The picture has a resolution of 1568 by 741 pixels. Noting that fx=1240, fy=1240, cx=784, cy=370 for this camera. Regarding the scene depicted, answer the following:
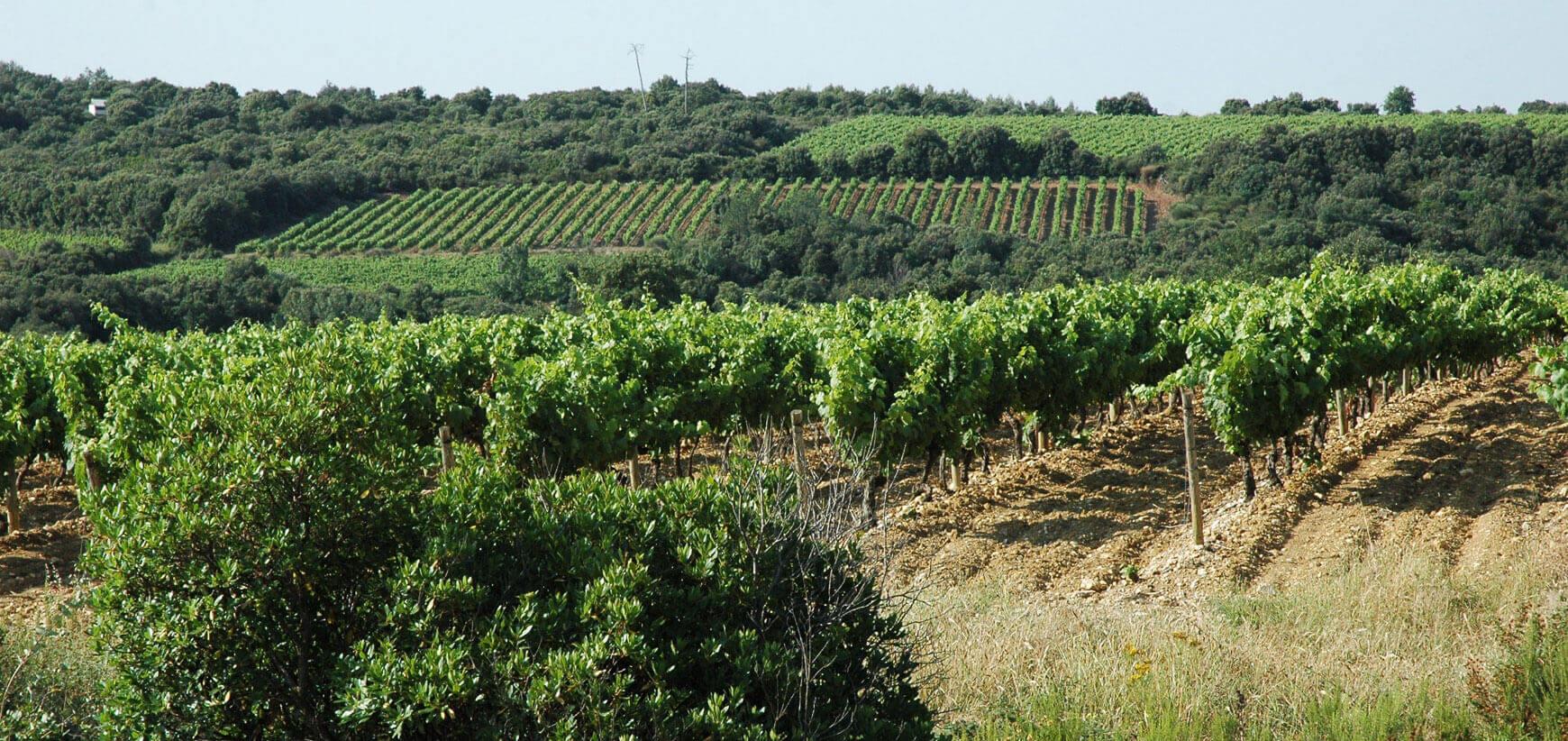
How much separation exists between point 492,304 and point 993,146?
3499 centimetres

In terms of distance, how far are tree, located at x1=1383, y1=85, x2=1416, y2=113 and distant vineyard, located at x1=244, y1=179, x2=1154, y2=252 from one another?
119 feet

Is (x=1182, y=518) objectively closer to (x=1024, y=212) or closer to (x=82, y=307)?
(x=82, y=307)

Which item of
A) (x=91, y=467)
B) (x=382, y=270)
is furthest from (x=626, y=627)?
(x=382, y=270)

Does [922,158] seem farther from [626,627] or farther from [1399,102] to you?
[626,627]

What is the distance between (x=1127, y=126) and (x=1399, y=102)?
73.0 feet

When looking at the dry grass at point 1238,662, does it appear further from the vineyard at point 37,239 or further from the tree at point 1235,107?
the tree at point 1235,107

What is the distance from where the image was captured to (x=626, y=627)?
4.05m

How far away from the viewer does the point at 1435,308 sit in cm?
1429

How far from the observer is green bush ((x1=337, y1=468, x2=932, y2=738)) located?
3865mm

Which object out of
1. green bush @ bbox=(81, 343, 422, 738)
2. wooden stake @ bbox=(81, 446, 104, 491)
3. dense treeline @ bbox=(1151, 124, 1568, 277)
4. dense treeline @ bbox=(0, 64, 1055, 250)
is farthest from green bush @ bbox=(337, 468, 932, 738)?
dense treeline @ bbox=(0, 64, 1055, 250)

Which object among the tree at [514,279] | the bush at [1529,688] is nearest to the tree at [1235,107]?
the tree at [514,279]

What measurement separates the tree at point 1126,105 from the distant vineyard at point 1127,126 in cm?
492

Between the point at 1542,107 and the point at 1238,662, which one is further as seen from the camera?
the point at 1542,107

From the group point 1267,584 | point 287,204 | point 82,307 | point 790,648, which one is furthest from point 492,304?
point 790,648
